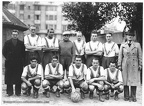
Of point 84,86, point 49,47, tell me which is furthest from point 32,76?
point 84,86

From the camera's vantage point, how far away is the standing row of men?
602 centimetres

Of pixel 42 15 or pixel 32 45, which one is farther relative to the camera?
pixel 42 15

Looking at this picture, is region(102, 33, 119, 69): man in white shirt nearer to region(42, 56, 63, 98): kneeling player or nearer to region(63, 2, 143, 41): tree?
region(42, 56, 63, 98): kneeling player

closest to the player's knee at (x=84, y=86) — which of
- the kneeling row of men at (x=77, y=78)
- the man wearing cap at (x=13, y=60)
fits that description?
the kneeling row of men at (x=77, y=78)

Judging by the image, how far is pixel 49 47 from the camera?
649 cm

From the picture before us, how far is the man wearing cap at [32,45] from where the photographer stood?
621cm

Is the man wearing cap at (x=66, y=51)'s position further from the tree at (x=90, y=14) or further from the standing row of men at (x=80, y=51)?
the tree at (x=90, y=14)

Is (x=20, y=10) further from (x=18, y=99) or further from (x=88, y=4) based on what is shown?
(x=18, y=99)

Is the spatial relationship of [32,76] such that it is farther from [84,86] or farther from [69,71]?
[84,86]

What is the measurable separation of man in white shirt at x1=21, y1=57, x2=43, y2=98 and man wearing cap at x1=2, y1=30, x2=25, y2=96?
23cm

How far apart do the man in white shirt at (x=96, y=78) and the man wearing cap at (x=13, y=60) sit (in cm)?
201

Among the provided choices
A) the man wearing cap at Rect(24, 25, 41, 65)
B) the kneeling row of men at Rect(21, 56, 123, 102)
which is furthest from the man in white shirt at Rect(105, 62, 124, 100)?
the man wearing cap at Rect(24, 25, 41, 65)

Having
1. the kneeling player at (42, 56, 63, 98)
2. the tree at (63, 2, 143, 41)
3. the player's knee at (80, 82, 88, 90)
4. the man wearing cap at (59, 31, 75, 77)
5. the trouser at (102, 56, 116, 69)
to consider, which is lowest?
the player's knee at (80, 82, 88, 90)

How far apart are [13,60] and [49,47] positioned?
1.15 metres
